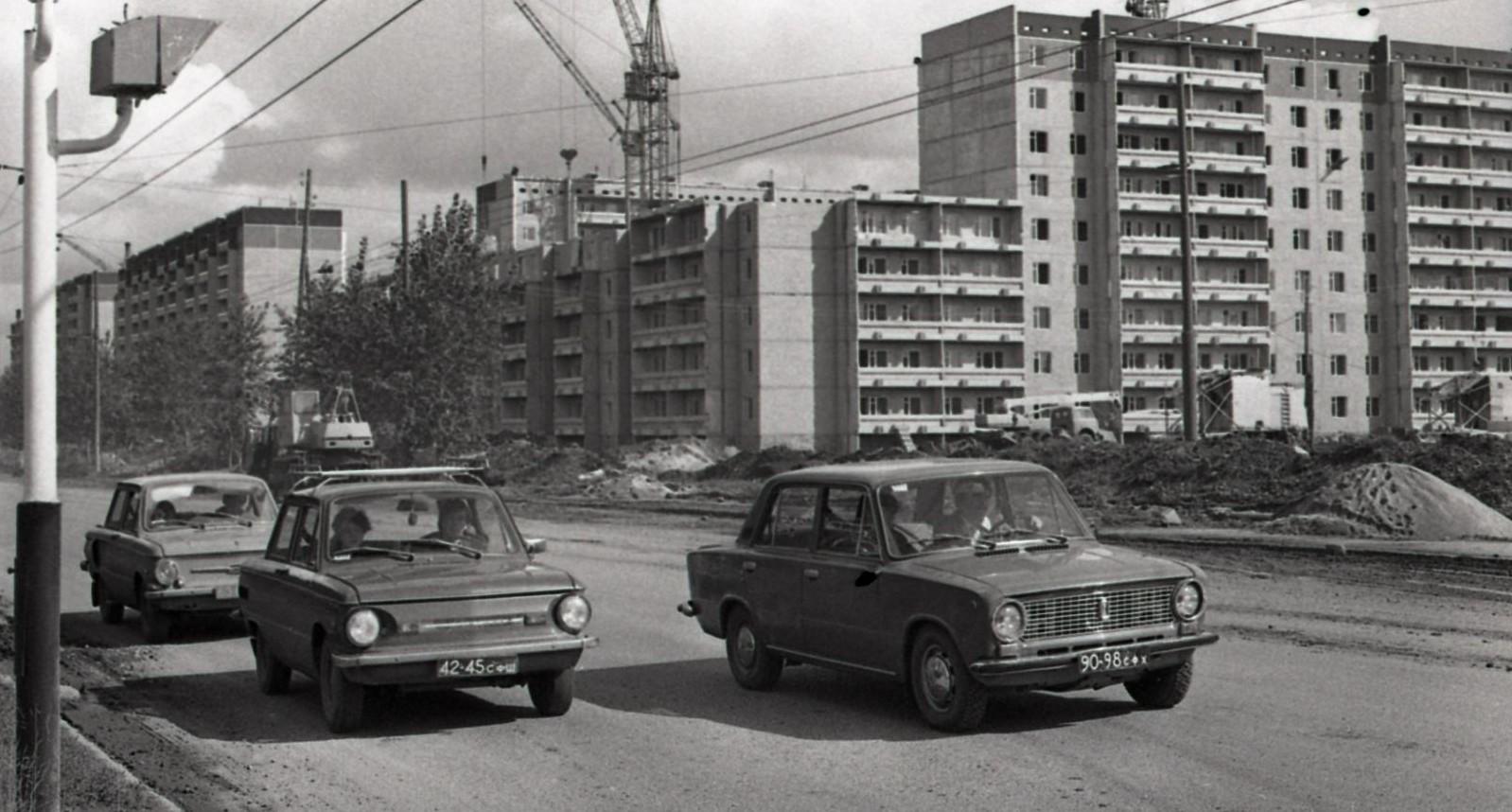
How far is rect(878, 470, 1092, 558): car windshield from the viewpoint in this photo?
9898 millimetres

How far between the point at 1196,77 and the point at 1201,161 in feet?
16.4

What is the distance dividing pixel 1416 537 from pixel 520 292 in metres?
84.1

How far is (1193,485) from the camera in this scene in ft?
127

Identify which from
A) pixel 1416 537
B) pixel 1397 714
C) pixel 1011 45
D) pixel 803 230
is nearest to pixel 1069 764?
pixel 1397 714

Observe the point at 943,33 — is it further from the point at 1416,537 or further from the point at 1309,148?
the point at 1416,537

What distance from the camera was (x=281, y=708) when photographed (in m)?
11.1

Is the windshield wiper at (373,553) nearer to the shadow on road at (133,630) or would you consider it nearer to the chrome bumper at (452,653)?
the chrome bumper at (452,653)

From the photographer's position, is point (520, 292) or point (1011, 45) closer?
point (1011, 45)

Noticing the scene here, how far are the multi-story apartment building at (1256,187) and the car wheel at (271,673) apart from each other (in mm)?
78882

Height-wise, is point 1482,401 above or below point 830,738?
above

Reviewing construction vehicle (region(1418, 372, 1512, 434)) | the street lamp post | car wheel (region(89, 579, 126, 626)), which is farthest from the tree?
the street lamp post

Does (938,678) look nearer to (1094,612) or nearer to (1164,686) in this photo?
(1094,612)

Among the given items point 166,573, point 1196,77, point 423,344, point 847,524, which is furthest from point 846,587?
point 1196,77

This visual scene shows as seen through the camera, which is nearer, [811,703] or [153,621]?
[811,703]
